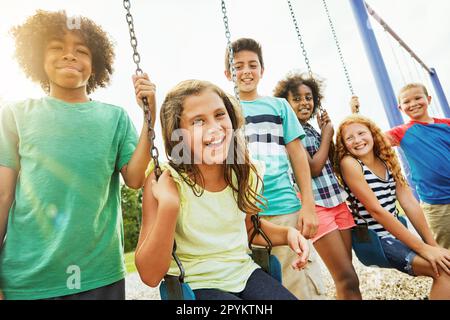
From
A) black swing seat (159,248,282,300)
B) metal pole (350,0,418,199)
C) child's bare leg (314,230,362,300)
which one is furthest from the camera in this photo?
metal pole (350,0,418,199)

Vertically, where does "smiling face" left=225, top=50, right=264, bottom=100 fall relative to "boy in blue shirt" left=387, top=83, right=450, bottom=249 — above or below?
above

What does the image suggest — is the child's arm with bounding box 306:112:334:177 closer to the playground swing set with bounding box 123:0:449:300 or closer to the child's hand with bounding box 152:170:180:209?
the playground swing set with bounding box 123:0:449:300

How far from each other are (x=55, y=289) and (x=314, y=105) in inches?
77.8

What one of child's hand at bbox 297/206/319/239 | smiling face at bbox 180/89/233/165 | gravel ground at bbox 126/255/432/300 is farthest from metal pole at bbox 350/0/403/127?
smiling face at bbox 180/89/233/165

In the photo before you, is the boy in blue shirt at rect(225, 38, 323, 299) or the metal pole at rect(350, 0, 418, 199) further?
the metal pole at rect(350, 0, 418, 199)

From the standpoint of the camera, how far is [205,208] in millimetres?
1186

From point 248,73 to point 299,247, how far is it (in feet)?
3.54

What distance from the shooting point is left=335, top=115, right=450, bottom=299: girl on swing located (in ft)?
5.06

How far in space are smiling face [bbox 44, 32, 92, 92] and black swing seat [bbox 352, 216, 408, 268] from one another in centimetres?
156

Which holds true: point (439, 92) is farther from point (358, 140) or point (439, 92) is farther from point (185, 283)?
point (185, 283)

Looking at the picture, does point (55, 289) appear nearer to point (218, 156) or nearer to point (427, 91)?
point (218, 156)

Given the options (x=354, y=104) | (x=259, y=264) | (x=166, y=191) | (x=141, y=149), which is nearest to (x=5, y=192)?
(x=141, y=149)

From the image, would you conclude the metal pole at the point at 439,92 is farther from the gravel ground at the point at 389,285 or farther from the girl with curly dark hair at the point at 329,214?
the girl with curly dark hair at the point at 329,214

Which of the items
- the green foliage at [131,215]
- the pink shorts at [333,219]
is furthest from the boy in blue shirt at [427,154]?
the green foliage at [131,215]
